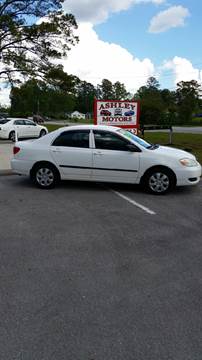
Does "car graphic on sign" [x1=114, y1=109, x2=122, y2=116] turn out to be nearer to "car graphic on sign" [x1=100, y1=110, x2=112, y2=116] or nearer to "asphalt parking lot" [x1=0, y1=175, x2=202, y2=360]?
"car graphic on sign" [x1=100, y1=110, x2=112, y2=116]

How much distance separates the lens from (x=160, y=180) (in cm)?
793

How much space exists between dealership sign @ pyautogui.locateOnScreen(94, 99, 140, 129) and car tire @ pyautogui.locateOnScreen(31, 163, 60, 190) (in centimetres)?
580

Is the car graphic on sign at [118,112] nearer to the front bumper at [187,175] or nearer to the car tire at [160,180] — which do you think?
the car tire at [160,180]

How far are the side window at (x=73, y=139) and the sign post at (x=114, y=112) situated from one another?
550 centimetres

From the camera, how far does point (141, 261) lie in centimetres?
443

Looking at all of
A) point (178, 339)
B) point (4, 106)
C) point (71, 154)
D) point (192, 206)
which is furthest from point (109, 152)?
point (4, 106)

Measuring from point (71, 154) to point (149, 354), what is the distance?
595 centimetres

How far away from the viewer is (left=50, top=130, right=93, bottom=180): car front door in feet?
27.0

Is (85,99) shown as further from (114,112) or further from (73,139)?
(73,139)

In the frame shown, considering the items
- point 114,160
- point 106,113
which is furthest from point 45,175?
point 106,113

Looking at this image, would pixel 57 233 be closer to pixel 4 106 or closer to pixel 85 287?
pixel 85 287

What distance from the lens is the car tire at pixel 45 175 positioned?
8.44 metres

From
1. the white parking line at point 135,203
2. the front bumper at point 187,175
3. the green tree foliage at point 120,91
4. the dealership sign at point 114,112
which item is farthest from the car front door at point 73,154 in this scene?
the green tree foliage at point 120,91

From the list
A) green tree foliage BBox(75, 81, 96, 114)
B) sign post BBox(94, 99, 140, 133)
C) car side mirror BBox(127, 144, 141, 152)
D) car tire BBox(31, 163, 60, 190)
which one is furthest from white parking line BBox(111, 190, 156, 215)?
green tree foliage BBox(75, 81, 96, 114)
